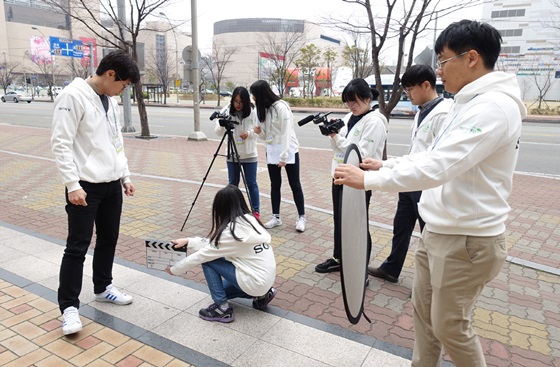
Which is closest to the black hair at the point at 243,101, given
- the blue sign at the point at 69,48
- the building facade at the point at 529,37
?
the blue sign at the point at 69,48

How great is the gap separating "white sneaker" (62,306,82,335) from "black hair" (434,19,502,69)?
8.53 feet

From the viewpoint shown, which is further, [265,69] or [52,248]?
[265,69]

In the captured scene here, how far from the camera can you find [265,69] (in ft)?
145

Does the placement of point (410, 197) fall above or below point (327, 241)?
above

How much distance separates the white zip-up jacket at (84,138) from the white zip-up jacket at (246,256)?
30.9 inches

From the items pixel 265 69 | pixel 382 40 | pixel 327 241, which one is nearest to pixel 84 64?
pixel 265 69

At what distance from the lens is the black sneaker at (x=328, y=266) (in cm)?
373

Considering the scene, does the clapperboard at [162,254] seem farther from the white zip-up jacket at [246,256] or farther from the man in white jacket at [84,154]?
the man in white jacket at [84,154]

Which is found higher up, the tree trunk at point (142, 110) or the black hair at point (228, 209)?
the tree trunk at point (142, 110)

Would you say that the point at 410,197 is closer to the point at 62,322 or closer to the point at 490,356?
the point at 490,356

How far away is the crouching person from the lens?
2795mm

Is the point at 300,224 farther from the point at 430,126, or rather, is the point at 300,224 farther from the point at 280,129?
the point at 430,126

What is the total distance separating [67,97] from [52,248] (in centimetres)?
211

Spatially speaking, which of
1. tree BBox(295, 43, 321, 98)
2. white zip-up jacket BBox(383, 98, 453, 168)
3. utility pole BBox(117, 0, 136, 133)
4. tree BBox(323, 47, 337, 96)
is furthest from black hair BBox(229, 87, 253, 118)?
tree BBox(323, 47, 337, 96)
